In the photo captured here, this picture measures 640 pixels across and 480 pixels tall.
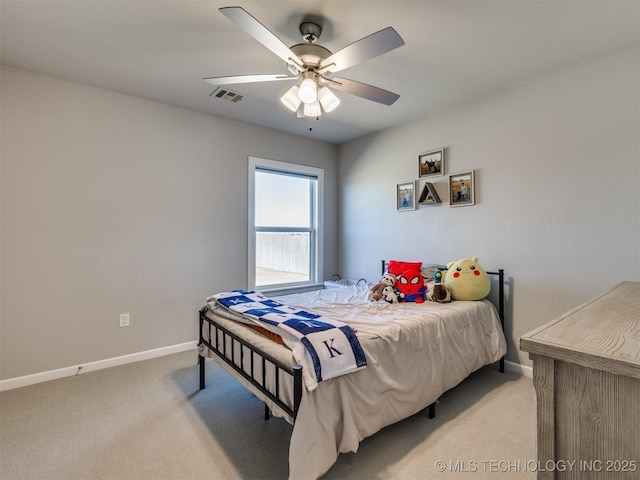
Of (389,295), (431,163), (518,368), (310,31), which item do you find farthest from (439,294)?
(310,31)

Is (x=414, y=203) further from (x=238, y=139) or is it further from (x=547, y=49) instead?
(x=238, y=139)

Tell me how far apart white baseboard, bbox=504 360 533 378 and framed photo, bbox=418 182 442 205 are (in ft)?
5.54

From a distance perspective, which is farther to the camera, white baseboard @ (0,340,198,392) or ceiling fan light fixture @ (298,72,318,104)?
white baseboard @ (0,340,198,392)

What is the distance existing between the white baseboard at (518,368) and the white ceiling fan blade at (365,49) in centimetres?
282

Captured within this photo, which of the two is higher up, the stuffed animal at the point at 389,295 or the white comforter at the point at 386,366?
the stuffed animal at the point at 389,295

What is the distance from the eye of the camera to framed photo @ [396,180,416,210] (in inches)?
143

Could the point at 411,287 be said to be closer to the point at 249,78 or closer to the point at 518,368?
the point at 518,368

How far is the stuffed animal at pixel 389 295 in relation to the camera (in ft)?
8.83

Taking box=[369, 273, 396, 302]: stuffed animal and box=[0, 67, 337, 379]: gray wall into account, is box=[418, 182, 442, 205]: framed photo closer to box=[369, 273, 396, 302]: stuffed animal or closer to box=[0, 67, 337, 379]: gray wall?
box=[369, 273, 396, 302]: stuffed animal

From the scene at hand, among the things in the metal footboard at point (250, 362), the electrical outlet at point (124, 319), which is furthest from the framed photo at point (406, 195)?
the electrical outlet at point (124, 319)

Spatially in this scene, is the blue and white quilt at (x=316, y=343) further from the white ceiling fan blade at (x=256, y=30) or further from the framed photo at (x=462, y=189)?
the framed photo at (x=462, y=189)

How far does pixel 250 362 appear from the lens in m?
1.87

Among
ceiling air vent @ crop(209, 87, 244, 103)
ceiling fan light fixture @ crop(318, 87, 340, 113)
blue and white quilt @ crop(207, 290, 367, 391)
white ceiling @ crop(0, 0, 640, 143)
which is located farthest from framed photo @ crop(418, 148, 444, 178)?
blue and white quilt @ crop(207, 290, 367, 391)

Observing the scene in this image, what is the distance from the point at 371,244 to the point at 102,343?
3114 millimetres
